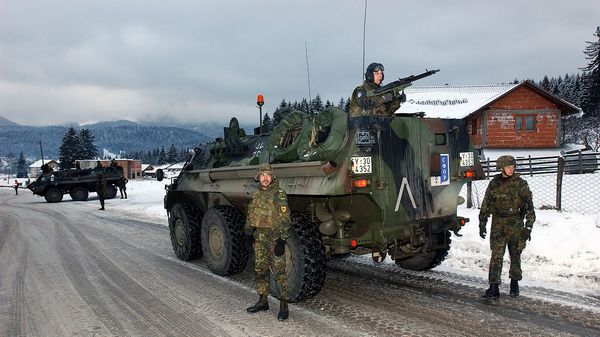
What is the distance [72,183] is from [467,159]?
952 inches

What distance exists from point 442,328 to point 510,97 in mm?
27851

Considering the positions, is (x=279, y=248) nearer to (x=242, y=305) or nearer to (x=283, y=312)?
(x=283, y=312)

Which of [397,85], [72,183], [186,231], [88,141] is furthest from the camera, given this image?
[88,141]

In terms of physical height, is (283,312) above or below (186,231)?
below

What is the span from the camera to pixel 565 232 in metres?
7.50

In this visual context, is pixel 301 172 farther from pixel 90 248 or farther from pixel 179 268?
pixel 90 248

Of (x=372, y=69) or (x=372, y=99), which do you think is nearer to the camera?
(x=372, y=99)

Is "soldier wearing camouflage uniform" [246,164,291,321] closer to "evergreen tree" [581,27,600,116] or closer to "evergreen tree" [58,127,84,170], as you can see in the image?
"evergreen tree" [581,27,600,116]

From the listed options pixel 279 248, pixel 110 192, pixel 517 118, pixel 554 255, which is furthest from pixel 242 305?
pixel 517 118

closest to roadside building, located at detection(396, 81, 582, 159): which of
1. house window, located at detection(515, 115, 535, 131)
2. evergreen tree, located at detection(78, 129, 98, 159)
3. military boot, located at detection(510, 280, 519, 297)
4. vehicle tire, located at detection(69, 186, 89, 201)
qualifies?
house window, located at detection(515, 115, 535, 131)

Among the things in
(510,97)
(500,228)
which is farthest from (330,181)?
(510,97)

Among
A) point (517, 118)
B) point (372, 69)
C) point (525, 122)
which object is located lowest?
point (372, 69)

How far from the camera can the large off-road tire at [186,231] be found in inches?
301

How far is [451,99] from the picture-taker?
30.3 meters
